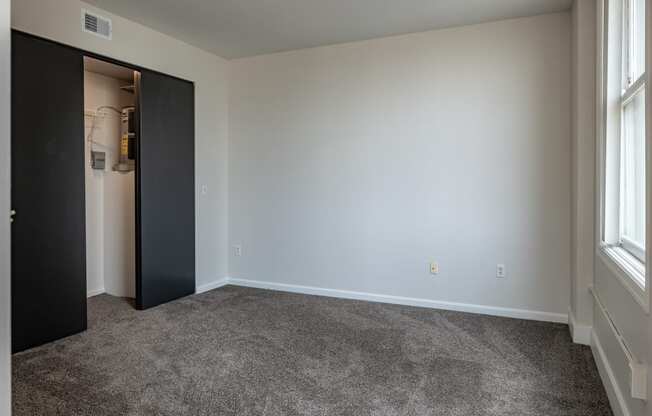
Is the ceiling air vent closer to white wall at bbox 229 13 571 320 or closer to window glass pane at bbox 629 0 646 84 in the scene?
white wall at bbox 229 13 571 320

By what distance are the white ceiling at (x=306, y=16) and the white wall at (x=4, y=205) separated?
2630 mm

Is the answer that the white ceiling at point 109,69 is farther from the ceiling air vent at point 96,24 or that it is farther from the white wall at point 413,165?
the white wall at point 413,165

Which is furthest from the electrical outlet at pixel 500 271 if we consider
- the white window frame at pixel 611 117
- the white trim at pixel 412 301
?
the white window frame at pixel 611 117


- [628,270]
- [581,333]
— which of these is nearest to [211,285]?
[581,333]

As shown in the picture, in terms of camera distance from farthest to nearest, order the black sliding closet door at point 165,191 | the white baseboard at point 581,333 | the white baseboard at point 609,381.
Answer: the black sliding closet door at point 165,191 < the white baseboard at point 581,333 < the white baseboard at point 609,381

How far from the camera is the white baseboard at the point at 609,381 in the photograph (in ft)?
6.62

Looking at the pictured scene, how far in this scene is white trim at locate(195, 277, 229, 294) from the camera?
4570 mm

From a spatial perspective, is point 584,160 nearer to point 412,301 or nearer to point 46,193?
point 412,301

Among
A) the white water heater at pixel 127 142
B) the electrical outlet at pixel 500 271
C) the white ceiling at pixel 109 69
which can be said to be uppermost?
the white ceiling at pixel 109 69

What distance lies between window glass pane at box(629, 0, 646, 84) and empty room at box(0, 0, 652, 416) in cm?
2

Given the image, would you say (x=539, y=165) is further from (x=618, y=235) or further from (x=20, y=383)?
(x=20, y=383)

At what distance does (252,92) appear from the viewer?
15.6 ft

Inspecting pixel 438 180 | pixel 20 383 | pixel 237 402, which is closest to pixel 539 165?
pixel 438 180

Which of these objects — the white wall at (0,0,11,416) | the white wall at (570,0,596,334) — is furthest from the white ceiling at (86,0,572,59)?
the white wall at (0,0,11,416)
